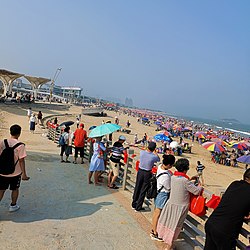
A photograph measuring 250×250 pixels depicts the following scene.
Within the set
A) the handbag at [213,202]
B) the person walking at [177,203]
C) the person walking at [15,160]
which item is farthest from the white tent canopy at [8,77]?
the handbag at [213,202]

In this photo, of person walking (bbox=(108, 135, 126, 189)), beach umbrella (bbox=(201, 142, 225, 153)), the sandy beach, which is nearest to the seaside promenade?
the sandy beach

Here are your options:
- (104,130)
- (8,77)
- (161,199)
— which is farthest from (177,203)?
(8,77)

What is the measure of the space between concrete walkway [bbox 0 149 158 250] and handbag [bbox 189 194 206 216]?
2.98 feet

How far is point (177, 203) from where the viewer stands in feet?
12.7

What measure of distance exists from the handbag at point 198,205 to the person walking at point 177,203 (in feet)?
0.22

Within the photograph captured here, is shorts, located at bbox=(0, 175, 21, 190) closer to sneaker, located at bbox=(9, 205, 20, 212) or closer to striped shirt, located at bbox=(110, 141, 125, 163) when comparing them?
sneaker, located at bbox=(9, 205, 20, 212)

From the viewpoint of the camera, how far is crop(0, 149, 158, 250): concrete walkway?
13.0ft

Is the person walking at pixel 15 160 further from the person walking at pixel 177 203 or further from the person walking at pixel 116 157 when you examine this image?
the person walking at pixel 116 157

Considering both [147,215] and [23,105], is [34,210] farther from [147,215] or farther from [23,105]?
[23,105]

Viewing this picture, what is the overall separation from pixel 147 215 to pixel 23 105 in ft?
114

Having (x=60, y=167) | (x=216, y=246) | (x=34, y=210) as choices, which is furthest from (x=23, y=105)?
(x=216, y=246)

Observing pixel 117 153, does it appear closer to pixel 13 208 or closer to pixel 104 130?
pixel 104 130

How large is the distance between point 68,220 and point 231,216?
2877 mm

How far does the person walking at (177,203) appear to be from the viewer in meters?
3.83
